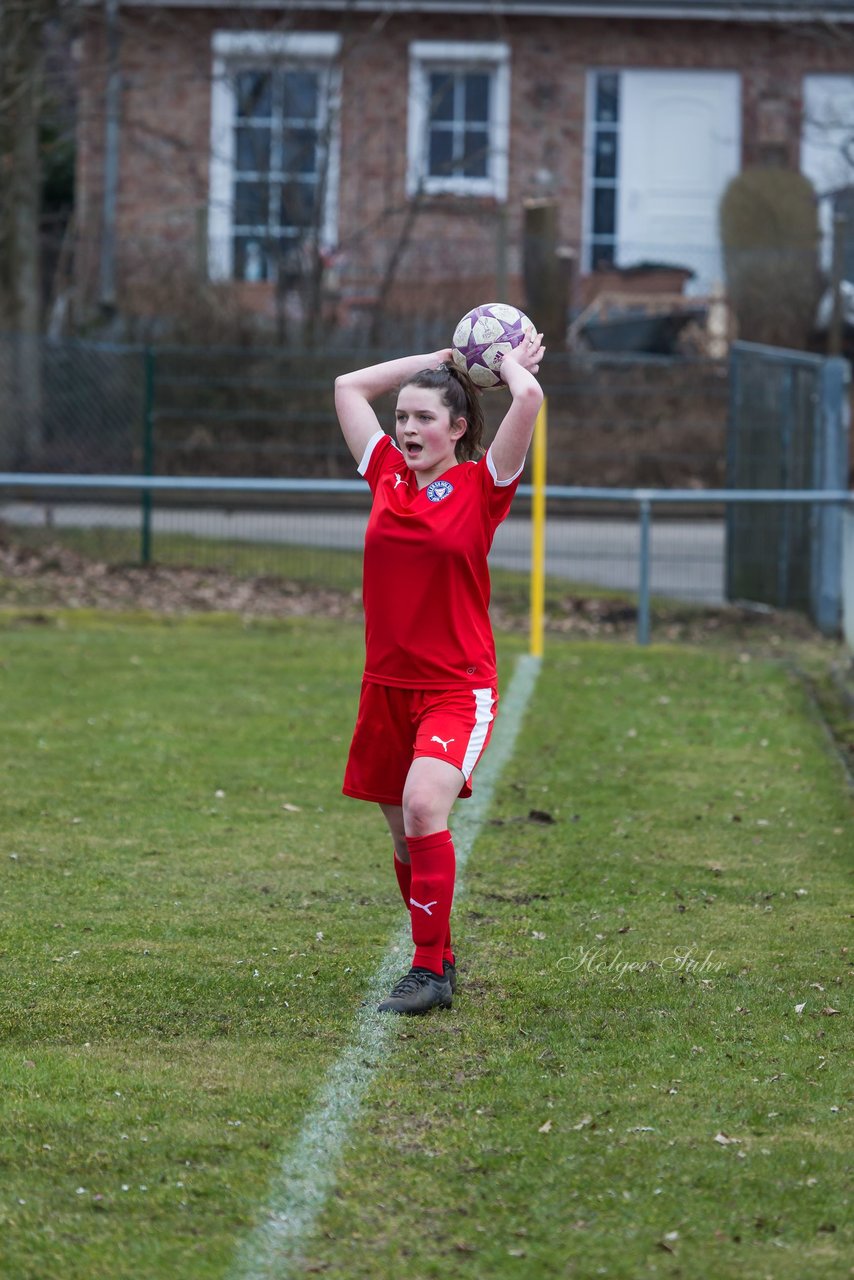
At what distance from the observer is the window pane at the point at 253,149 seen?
838 inches

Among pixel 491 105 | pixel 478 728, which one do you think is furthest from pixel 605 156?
pixel 478 728

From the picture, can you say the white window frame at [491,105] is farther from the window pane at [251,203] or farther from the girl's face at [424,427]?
the girl's face at [424,427]

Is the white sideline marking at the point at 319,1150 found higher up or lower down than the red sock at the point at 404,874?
lower down

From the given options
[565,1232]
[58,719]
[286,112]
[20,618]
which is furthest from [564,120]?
[565,1232]

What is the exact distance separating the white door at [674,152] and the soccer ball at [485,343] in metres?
19.0

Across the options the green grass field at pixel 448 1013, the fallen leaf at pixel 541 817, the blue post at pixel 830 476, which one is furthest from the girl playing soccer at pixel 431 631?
the blue post at pixel 830 476

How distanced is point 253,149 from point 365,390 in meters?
18.0

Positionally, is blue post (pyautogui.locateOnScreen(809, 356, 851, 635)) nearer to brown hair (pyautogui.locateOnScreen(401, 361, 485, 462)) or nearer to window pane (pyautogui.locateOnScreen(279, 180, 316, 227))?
brown hair (pyautogui.locateOnScreen(401, 361, 485, 462))

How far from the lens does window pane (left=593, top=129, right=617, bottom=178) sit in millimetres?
23438

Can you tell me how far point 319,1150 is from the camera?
11.7ft

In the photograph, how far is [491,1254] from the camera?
310 centimetres

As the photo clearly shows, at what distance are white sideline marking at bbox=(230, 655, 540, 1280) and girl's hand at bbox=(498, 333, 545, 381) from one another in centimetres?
171

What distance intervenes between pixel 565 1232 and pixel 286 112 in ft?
68.2

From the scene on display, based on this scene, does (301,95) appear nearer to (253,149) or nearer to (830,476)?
(253,149)
